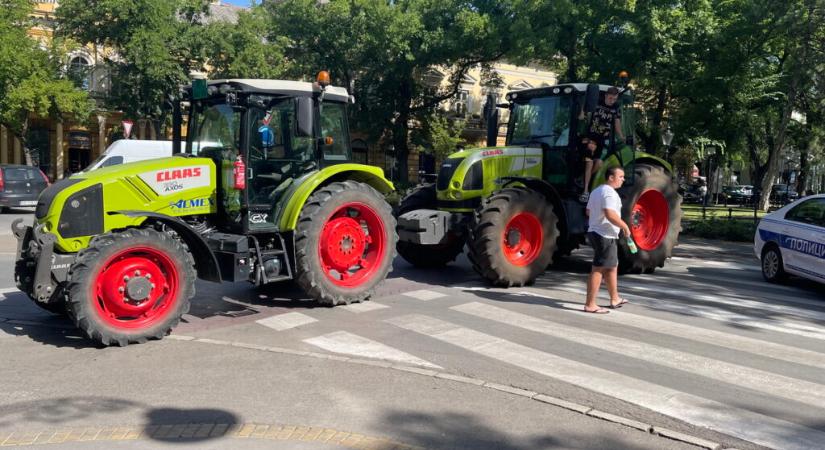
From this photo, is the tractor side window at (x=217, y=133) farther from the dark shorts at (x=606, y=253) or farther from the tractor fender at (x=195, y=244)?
the dark shorts at (x=606, y=253)

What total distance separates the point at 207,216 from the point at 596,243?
462 cm

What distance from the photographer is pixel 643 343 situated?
22.1 ft

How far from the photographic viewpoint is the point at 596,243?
8.11 meters

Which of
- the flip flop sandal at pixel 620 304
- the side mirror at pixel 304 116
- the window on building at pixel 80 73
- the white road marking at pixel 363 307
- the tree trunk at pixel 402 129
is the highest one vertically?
→ the window on building at pixel 80 73

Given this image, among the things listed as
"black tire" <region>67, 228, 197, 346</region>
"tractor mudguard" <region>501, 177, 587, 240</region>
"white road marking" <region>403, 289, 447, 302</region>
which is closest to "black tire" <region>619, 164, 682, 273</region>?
"tractor mudguard" <region>501, 177, 587, 240</region>

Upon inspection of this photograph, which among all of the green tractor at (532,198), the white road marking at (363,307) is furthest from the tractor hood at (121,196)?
the green tractor at (532,198)

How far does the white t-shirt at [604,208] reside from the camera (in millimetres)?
7984

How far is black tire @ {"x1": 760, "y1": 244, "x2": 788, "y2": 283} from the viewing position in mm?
10656

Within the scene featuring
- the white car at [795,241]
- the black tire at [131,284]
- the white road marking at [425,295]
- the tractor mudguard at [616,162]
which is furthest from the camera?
the tractor mudguard at [616,162]

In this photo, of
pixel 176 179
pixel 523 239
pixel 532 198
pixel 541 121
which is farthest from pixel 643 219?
pixel 176 179

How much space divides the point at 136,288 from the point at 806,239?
30.2ft

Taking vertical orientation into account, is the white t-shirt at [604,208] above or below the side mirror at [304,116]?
below

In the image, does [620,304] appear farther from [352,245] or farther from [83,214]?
[83,214]

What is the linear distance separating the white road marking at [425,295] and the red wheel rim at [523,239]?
1.18 metres
